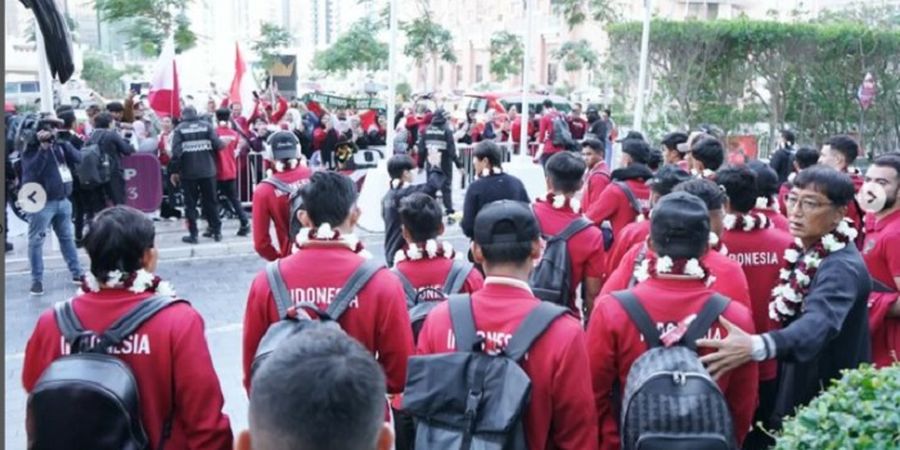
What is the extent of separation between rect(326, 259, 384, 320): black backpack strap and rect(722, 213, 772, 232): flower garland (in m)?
2.12

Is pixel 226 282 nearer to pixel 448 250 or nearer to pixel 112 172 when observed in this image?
pixel 112 172

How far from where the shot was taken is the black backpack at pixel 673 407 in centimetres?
315

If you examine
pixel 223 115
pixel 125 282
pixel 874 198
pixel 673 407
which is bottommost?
pixel 673 407

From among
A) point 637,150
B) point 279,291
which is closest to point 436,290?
point 279,291

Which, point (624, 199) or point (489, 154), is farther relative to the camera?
point (489, 154)

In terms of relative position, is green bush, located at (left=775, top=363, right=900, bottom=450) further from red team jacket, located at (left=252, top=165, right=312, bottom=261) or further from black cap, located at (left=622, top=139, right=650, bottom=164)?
red team jacket, located at (left=252, top=165, right=312, bottom=261)

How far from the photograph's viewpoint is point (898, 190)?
4.91m

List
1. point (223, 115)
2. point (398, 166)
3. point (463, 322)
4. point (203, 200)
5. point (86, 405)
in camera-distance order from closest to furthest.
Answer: point (86, 405)
point (463, 322)
point (398, 166)
point (203, 200)
point (223, 115)

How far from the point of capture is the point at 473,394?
317 cm

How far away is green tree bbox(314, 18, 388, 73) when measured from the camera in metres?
41.7

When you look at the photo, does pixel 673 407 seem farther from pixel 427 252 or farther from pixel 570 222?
pixel 570 222

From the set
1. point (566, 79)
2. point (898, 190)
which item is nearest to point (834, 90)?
point (898, 190)

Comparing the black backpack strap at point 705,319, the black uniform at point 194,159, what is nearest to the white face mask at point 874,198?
the black backpack strap at point 705,319

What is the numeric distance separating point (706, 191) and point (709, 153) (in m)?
2.69
